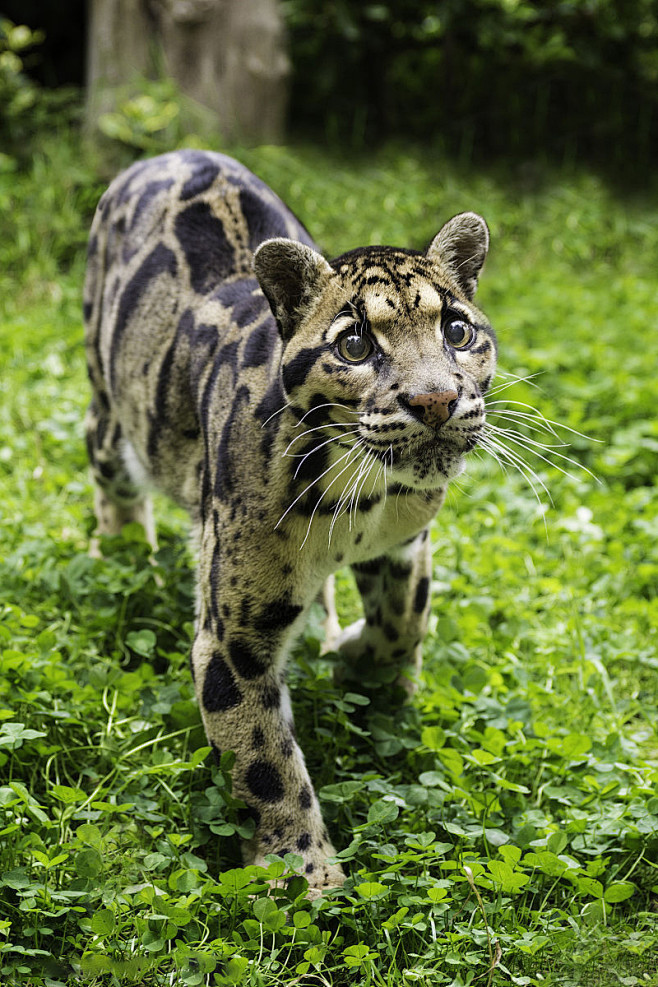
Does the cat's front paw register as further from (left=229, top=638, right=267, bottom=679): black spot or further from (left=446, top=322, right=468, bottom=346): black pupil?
(left=446, top=322, right=468, bottom=346): black pupil

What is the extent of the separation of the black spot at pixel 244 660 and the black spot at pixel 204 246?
5.04ft

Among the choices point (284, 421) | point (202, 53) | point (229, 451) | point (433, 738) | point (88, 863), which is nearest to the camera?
point (88, 863)

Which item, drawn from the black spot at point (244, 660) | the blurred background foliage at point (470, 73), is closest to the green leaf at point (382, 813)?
the black spot at point (244, 660)

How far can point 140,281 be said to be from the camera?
4.58 metres

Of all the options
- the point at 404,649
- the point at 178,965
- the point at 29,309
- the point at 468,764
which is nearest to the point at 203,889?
the point at 178,965

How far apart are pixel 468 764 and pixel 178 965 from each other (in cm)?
138

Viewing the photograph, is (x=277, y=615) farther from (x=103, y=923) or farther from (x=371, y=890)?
(x=103, y=923)

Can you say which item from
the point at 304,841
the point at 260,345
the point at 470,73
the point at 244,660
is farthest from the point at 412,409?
the point at 470,73

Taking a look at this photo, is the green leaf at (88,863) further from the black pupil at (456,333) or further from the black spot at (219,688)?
the black pupil at (456,333)

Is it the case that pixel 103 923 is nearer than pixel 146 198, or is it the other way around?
pixel 103 923

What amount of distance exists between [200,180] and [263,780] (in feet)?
8.23

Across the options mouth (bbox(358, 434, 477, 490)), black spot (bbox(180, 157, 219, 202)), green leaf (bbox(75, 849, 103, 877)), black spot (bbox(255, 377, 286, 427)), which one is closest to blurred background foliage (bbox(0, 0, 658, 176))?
black spot (bbox(180, 157, 219, 202))

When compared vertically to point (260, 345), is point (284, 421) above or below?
below

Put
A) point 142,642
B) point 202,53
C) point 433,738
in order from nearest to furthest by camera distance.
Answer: point 433,738
point 142,642
point 202,53
